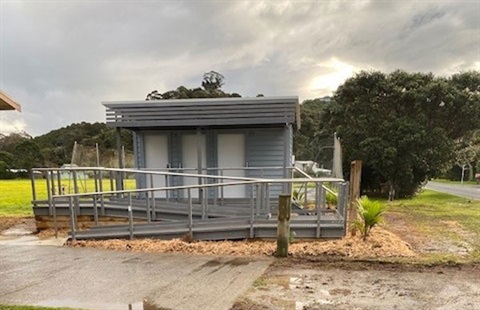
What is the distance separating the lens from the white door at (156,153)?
10.8 m

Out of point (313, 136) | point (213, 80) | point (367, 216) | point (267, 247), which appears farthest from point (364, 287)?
point (213, 80)

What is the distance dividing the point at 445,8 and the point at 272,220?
1194 centimetres

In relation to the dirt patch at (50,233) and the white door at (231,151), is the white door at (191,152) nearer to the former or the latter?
the white door at (231,151)

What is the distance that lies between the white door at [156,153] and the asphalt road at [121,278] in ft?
15.3

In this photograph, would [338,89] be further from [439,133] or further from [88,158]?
[88,158]

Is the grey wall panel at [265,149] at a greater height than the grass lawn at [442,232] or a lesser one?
greater

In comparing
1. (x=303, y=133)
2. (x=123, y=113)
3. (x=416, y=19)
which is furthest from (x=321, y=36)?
(x=303, y=133)

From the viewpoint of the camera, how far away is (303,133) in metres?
36.3

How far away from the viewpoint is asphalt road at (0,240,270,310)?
389cm

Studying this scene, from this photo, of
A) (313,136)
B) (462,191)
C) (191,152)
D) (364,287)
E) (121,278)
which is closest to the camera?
(364,287)

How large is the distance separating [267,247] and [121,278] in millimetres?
2499

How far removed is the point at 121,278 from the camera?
186 inches

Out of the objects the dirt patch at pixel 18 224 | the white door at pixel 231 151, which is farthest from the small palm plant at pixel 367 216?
the dirt patch at pixel 18 224

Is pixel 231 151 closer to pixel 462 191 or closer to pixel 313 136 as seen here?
pixel 313 136
